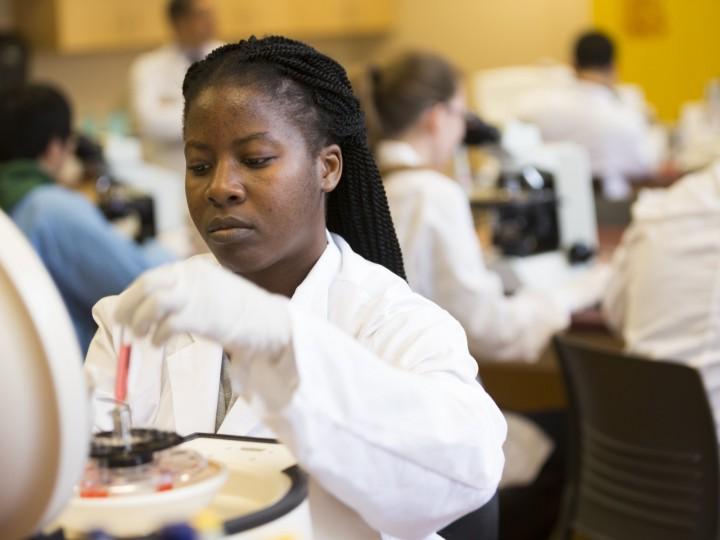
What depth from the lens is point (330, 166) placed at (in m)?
1.20

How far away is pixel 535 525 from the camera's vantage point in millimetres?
3199

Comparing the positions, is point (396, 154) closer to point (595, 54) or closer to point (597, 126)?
point (597, 126)

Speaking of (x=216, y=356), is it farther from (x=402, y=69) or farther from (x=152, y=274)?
(x=402, y=69)

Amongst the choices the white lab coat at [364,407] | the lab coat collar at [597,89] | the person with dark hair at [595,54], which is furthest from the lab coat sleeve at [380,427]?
the person with dark hair at [595,54]

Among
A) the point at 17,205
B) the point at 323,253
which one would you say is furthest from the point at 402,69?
the point at 323,253

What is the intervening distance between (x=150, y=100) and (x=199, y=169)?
480 centimetres

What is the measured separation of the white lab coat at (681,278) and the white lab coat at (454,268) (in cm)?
30

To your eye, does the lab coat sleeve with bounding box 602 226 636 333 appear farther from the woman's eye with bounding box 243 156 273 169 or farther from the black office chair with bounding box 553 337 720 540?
the woman's eye with bounding box 243 156 273 169

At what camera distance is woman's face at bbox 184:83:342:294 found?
107cm

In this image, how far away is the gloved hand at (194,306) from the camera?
745mm

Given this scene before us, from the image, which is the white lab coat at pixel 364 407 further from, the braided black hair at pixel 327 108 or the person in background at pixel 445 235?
the person in background at pixel 445 235

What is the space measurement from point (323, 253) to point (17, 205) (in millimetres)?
1734

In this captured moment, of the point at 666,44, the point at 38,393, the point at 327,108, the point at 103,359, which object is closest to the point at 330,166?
the point at 327,108

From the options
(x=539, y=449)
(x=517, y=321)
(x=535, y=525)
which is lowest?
(x=535, y=525)
